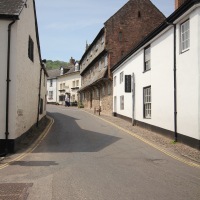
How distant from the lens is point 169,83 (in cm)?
1542

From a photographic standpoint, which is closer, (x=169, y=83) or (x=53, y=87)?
(x=169, y=83)

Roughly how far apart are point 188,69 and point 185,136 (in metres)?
2.97

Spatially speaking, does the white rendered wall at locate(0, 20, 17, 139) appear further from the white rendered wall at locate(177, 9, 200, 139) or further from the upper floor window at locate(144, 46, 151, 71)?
the upper floor window at locate(144, 46, 151, 71)

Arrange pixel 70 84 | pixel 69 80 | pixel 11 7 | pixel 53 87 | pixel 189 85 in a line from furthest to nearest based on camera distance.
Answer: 1. pixel 53 87
2. pixel 69 80
3. pixel 70 84
4. pixel 11 7
5. pixel 189 85

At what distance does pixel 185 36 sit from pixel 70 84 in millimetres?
55335

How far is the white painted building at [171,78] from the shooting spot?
12625mm

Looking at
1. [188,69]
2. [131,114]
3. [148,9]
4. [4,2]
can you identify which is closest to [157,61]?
[188,69]

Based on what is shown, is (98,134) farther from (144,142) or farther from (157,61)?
(157,61)

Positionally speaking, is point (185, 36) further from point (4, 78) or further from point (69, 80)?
point (69, 80)

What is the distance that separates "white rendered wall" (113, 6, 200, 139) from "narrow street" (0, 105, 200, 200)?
2.22 metres

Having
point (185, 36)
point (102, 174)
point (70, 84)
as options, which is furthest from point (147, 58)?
point (70, 84)

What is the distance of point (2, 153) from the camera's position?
480 inches

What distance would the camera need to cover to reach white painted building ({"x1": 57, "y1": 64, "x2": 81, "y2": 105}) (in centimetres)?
6531

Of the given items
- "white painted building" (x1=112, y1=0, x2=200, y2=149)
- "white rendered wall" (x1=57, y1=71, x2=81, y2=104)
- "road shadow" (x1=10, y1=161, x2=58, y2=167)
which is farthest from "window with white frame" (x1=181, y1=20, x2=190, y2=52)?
"white rendered wall" (x1=57, y1=71, x2=81, y2=104)
